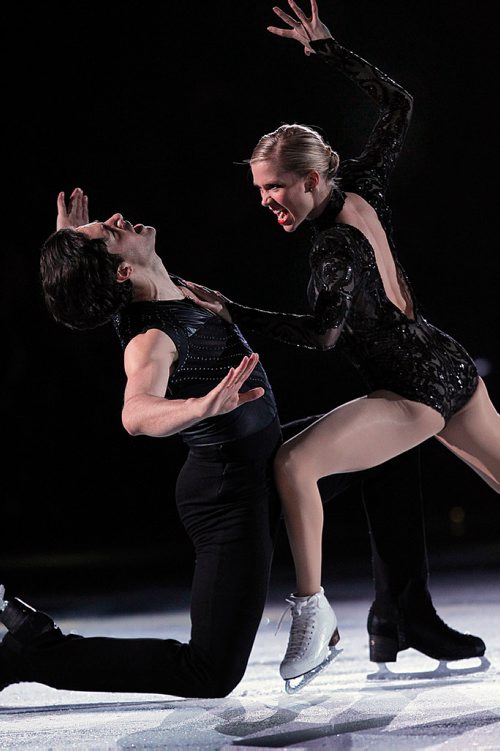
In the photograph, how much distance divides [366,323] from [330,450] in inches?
14.8

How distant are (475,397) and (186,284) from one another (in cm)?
88

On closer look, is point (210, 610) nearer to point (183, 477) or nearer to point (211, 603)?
point (211, 603)

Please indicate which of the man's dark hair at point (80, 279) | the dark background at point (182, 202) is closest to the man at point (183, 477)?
the man's dark hair at point (80, 279)

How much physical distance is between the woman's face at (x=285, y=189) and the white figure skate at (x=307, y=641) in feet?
3.43

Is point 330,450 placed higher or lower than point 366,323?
lower

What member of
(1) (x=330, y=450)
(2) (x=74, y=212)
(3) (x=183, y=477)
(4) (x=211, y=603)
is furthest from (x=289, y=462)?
(2) (x=74, y=212)

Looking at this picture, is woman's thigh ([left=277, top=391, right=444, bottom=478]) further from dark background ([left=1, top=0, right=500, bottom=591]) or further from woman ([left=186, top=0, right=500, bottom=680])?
dark background ([left=1, top=0, right=500, bottom=591])

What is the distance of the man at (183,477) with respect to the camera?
2.43m

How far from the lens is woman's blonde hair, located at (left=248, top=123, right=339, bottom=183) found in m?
2.75

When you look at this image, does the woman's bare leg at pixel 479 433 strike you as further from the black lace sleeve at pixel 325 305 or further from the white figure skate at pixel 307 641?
the white figure skate at pixel 307 641

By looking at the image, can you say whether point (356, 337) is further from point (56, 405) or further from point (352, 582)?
point (56, 405)

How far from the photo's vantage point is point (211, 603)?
246cm

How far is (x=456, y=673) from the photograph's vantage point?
116 inches

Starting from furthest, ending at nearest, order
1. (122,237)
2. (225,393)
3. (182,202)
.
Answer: (182,202)
(122,237)
(225,393)
